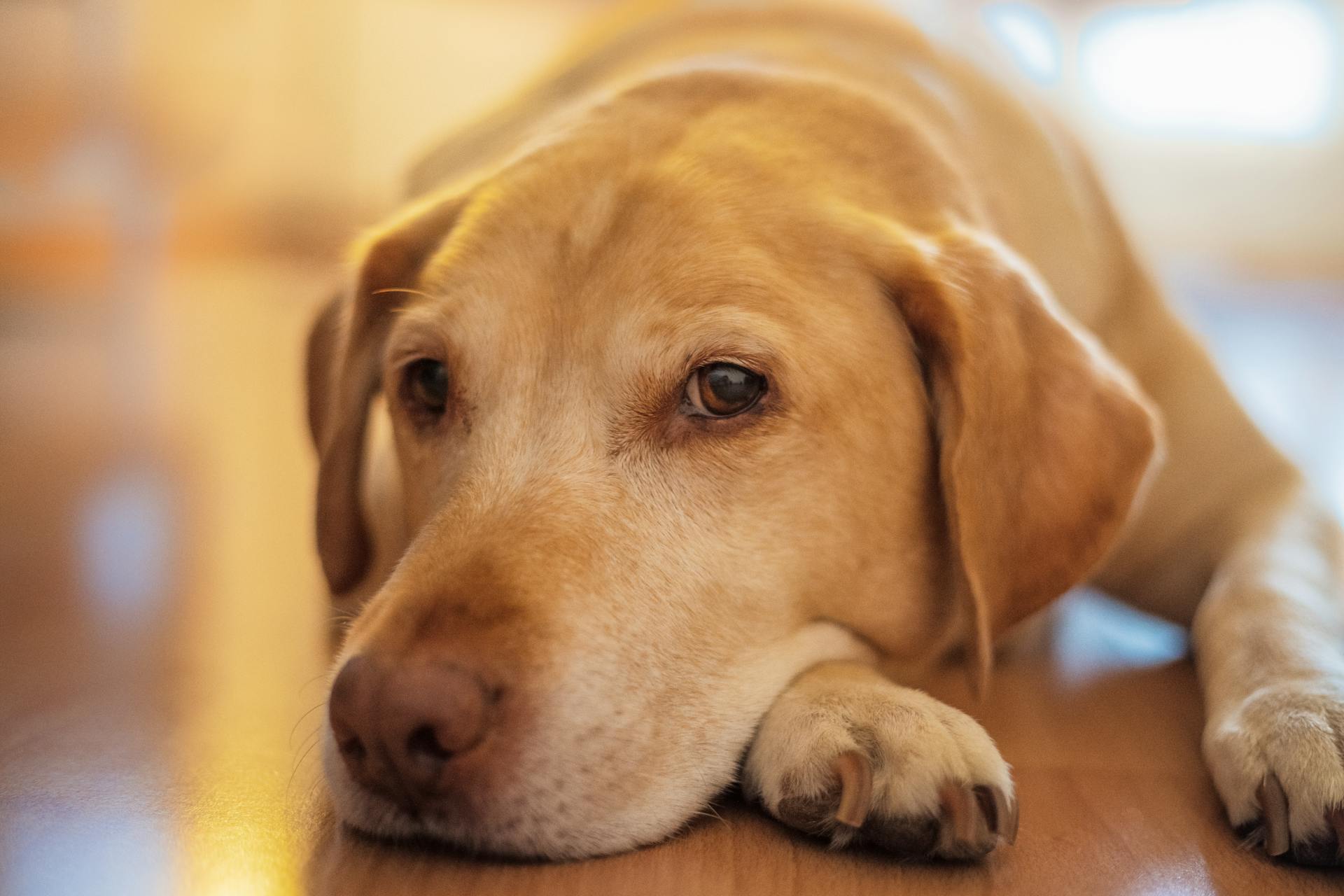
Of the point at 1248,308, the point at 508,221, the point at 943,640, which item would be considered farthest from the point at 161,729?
the point at 1248,308

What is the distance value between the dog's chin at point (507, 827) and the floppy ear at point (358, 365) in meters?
0.90

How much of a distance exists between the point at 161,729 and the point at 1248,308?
8017 mm

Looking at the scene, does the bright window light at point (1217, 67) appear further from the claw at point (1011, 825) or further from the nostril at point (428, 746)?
the nostril at point (428, 746)

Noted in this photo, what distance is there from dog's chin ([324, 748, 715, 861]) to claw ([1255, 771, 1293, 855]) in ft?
2.65

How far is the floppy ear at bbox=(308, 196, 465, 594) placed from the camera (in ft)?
8.55

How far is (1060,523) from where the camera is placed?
7.20 feet

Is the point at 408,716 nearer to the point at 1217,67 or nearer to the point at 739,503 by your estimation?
the point at 739,503

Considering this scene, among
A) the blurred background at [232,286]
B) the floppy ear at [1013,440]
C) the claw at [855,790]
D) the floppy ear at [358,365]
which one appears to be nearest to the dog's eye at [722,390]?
the floppy ear at [1013,440]

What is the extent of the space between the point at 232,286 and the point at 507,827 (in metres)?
7.90

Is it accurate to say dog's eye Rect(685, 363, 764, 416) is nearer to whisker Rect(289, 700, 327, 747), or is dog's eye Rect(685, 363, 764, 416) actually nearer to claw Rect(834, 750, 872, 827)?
claw Rect(834, 750, 872, 827)

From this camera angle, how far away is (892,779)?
5.94 ft

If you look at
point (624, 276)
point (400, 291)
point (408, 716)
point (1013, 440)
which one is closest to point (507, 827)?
point (408, 716)

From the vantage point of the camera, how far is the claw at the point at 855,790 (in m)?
1.80

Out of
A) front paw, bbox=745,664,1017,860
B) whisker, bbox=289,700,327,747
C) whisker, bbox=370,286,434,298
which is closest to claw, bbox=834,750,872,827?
front paw, bbox=745,664,1017,860
